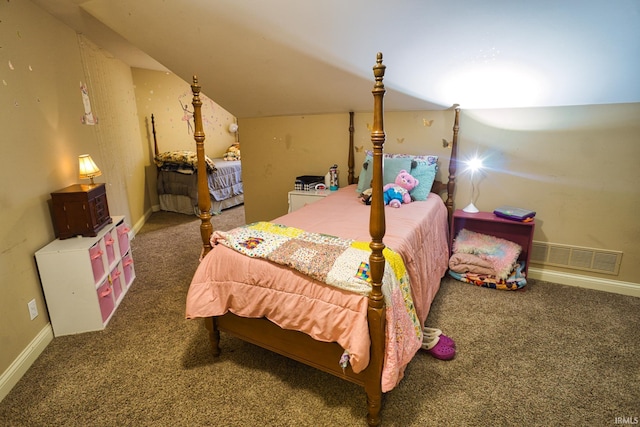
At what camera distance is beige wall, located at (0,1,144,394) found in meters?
1.88

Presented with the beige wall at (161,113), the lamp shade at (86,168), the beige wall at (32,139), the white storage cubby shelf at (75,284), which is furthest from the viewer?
the beige wall at (161,113)

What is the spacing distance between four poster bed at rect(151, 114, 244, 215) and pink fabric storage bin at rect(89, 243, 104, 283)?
2596 millimetres

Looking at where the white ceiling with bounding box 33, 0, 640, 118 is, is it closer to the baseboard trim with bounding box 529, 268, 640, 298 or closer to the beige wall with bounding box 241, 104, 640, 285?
the beige wall with bounding box 241, 104, 640, 285

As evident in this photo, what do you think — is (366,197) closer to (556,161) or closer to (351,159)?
(351,159)

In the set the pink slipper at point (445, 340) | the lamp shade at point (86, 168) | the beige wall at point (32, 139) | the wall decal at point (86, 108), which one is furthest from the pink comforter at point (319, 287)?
the wall decal at point (86, 108)

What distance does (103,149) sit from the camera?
11.1 feet

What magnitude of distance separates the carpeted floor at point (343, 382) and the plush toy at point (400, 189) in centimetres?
82

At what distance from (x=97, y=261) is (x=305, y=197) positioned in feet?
6.07

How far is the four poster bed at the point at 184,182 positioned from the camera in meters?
4.95

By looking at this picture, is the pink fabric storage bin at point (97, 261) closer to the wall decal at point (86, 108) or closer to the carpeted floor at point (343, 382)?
the carpeted floor at point (343, 382)

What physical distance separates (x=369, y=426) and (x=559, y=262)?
2.24 m

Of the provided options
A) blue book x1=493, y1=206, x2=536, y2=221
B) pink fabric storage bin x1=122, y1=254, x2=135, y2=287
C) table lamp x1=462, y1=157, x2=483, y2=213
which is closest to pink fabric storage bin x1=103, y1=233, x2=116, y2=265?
pink fabric storage bin x1=122, y1=254, x2=135, y2=287

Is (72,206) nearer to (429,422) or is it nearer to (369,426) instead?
(369,426)

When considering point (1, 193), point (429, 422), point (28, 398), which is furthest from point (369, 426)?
point (1, 193)
